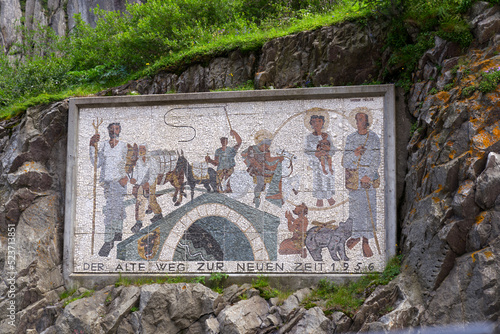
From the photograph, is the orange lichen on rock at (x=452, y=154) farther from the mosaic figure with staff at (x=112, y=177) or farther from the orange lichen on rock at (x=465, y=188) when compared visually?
the mosaic figure with staff at (x=112, y=177)

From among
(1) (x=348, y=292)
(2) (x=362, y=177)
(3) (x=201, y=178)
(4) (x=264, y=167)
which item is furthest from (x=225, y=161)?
(1) (x=348, y=292)

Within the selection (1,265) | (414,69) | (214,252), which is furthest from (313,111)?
(1,265)

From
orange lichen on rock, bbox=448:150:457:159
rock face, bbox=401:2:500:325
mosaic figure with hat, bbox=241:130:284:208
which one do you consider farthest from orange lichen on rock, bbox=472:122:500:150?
mosaic figure with hat, bbox=241:130:284:208

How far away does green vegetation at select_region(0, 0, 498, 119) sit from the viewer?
1030 cm

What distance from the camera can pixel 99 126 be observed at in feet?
37.5

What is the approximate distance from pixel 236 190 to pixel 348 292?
301 cm

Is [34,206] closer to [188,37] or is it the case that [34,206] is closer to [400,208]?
[188,37]

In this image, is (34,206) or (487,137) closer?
(487,137)

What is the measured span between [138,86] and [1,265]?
516 cm

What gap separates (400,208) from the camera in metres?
10.1

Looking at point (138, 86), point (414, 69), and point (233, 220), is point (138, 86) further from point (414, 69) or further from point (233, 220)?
point (414, 69)

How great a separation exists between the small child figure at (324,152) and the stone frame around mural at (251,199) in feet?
0.07

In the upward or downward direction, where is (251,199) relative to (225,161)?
downward

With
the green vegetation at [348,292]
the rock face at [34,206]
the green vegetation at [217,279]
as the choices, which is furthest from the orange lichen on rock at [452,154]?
the rock face at [34,206]
